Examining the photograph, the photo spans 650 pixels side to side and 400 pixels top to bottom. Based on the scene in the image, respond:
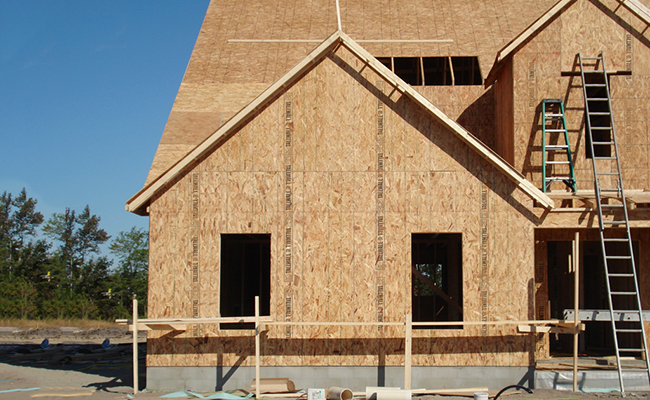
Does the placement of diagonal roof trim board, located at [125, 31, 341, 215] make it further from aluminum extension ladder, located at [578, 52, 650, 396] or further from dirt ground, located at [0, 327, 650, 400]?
aluminum extension ladder, located at [578, 52, 650, 396]

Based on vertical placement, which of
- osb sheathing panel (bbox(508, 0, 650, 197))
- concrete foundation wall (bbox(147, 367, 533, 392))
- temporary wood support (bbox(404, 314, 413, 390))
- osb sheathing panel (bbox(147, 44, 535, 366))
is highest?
osb sheathing panel (bbox(508, 0, 650, 197))

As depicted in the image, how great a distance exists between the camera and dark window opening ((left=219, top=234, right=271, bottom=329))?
15828 mm

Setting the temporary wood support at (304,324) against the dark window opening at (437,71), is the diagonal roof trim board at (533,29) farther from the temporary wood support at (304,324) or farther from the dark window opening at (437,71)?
the temporary wood support at (304,324)

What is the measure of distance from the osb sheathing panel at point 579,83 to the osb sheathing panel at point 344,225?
2591 millimetres

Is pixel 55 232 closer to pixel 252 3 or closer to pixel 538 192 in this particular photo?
pixel 252 3

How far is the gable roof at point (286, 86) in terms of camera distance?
38.7ft

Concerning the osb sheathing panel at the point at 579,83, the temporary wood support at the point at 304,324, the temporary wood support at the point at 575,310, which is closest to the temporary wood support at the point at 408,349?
the temporary wood support at the point at 304,324

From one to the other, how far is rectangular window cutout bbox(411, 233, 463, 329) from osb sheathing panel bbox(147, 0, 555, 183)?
3.42 m

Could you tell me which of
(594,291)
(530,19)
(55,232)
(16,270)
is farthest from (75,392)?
(55,232)

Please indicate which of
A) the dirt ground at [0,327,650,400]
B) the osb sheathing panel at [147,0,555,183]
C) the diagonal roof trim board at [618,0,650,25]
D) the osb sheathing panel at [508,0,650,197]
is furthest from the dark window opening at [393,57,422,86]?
the dirt ground at [0,327,650,400]

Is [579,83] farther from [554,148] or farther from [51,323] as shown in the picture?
[51,323]

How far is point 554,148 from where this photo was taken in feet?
43.8

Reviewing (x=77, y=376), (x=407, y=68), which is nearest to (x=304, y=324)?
(x=77, y=376)

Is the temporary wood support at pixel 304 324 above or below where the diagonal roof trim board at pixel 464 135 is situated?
below
